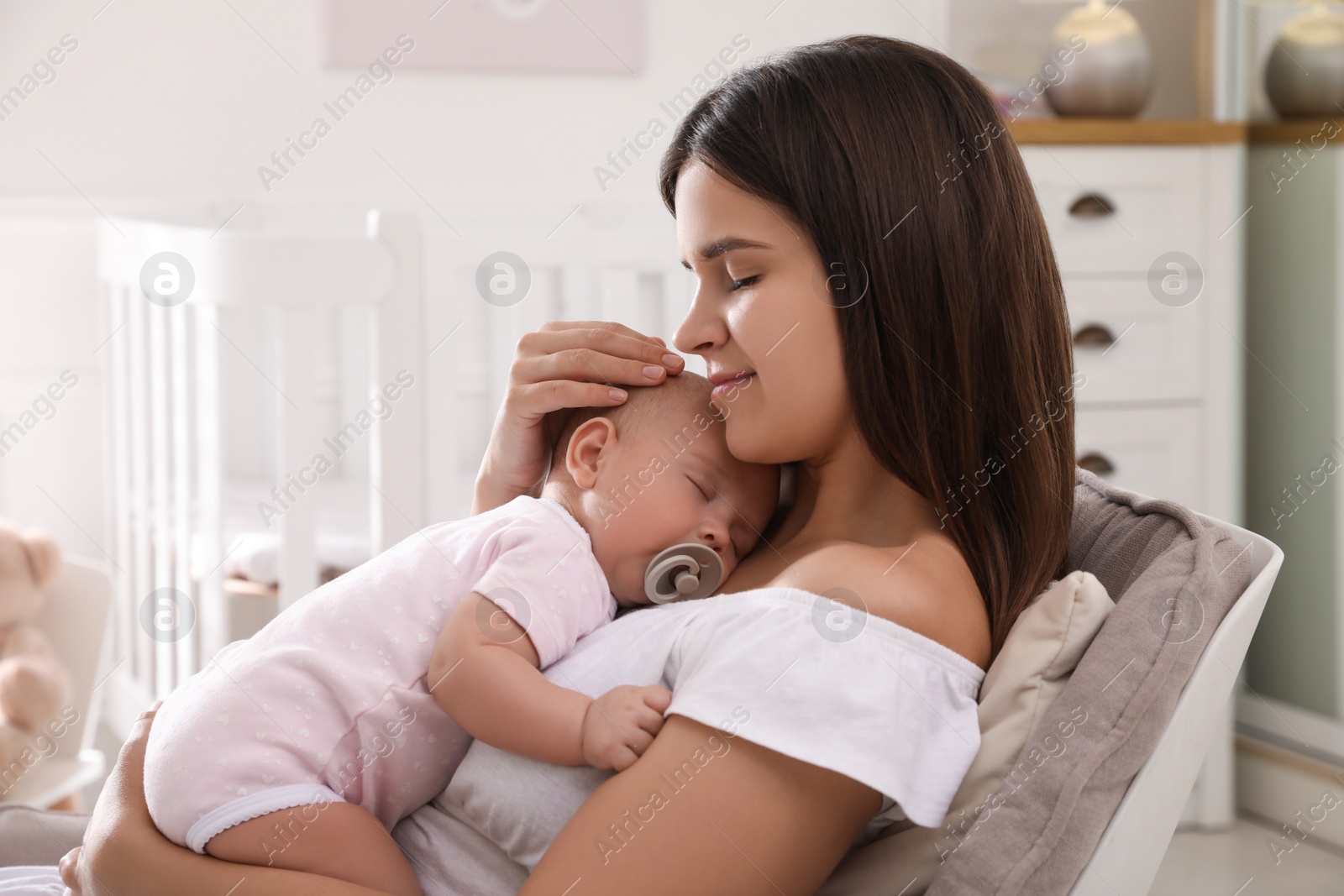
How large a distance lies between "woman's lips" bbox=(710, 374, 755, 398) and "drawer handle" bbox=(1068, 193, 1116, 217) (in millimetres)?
1679

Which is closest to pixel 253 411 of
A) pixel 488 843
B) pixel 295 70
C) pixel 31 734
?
pixel 295 70

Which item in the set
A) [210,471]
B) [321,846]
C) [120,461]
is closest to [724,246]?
[321,846]

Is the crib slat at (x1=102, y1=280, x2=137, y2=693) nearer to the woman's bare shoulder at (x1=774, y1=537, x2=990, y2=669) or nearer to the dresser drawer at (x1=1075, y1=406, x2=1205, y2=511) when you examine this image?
the woman's bare shoulder at (x1=774, y1=537, x2=990, y2=669)

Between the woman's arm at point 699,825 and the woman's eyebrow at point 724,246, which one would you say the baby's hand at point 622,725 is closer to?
the woman's arm at point 699,825

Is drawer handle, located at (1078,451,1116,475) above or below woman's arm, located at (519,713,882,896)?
below

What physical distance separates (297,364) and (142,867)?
2.92 ft

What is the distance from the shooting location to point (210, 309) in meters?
1.66

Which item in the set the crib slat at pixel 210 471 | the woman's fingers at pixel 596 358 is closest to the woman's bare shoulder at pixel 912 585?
the woman's fingers at pixel 596 358

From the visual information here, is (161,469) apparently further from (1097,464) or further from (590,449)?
(1097,464)

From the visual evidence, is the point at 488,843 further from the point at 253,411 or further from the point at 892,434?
the point at 253,411

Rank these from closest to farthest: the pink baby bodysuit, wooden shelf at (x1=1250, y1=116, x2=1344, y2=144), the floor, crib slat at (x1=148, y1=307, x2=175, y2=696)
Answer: the pink baby bodysuit → crib slat at (x1=148, y1=307, x2=175, y2=696) → the floor → wooden shelf at (x1=1250, y1=116, x2=1344, y2=144)

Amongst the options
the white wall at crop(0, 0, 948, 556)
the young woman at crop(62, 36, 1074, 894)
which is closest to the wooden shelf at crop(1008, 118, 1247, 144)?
the white wall at crop(0, 0, 948, 556)

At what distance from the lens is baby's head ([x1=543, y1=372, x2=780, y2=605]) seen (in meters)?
0.96

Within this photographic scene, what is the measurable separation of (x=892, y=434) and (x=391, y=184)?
2.05m
